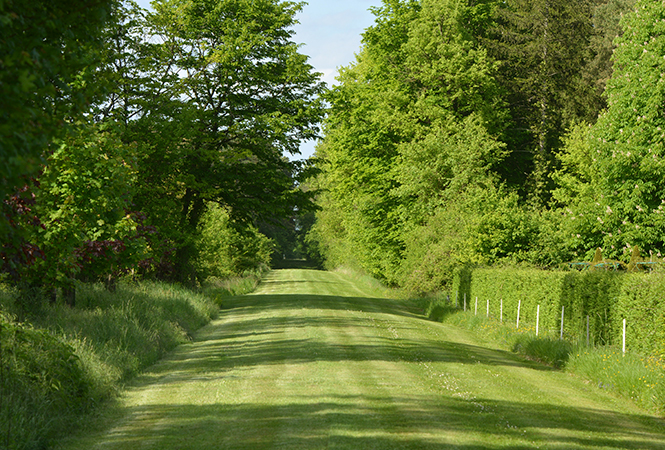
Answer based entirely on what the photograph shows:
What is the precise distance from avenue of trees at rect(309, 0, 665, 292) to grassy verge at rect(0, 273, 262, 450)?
15.2 metres

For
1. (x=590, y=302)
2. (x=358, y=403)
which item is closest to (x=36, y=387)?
(x=358, y=403)

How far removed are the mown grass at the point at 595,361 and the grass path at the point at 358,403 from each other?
365 mm

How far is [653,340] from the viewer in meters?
12.2

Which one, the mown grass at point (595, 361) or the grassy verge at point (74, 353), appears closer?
the grassy verge at point (74, 353)

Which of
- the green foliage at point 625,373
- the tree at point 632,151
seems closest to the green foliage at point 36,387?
the green foliage at point 625,373

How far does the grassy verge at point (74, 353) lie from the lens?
7301 mm

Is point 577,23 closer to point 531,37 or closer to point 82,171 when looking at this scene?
point 531,37

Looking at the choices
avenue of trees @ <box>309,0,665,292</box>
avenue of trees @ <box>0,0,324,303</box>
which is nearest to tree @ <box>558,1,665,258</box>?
avenue of trees @ <box>309,0,665,292</box>

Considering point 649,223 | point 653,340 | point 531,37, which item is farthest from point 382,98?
point 653,340

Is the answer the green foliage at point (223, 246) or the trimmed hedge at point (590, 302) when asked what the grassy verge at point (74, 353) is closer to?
the trimmed hedge at point (590, 302)

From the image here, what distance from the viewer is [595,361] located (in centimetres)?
1309

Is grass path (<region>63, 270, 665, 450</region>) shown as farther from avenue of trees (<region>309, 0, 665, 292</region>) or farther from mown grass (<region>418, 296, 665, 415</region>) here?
avenue of trees (<region>309, 0, 665, 292</region>)

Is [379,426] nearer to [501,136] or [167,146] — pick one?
[167,146]

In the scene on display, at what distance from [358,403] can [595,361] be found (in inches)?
248
